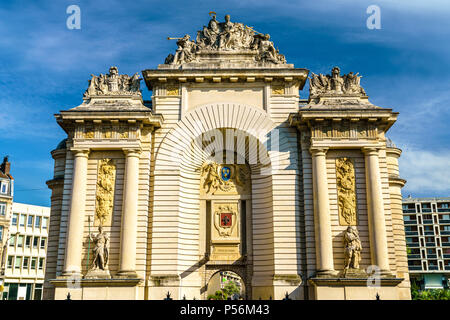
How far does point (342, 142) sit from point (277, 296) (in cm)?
975

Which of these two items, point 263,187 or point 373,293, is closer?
point 373,293

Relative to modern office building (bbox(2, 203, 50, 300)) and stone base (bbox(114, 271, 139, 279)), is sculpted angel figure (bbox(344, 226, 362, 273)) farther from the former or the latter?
modern office building (bbox(2, 203, 50, 300))

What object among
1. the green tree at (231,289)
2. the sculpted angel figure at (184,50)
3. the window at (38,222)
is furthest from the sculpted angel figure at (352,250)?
the window at (38,222)

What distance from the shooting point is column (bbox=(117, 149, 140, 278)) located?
26.2 metres

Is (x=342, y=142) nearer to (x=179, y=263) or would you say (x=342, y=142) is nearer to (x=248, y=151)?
(x=248, y=151)

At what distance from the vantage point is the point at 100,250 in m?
26.3

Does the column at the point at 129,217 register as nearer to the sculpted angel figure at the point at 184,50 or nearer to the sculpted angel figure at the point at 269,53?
the sculpted angel figure at the point at 184,50

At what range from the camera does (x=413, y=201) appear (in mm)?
83438

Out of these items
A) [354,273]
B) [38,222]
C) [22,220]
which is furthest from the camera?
[38,222]

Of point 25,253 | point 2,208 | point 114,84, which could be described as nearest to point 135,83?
point 114,84

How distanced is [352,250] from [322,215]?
8.20 feet

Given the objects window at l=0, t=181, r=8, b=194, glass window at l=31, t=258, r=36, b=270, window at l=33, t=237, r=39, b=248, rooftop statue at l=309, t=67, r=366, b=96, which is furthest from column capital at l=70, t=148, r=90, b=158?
window at l=33, t=237, r=39, b=248

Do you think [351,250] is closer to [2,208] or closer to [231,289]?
[2,208]

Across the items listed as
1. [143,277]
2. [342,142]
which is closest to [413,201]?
[342,142]
